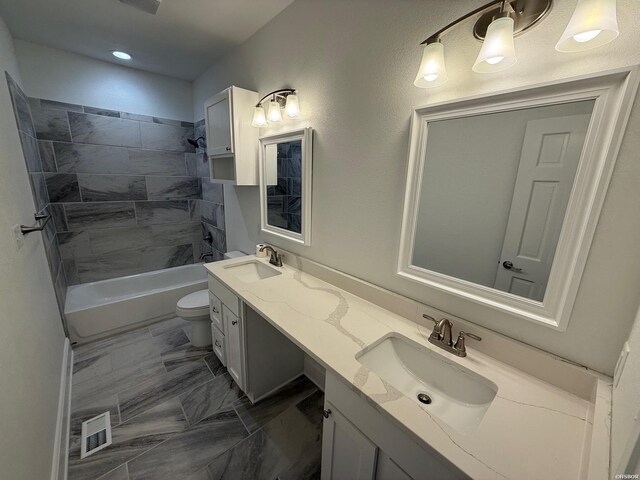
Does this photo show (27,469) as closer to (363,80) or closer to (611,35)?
(363,80)

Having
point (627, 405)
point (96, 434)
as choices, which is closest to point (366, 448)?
point (627, 405)

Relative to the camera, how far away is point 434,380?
1.01m

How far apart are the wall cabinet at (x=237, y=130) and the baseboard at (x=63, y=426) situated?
1720 mm

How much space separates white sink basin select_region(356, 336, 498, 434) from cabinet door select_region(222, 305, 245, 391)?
886 mm

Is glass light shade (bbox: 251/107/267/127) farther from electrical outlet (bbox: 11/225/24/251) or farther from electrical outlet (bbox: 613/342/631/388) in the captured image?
electrical outlet (bbox: 613/342/631/388)

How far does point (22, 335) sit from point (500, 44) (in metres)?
2.07

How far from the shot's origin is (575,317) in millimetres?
794

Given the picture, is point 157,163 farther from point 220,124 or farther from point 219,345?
point 219,345

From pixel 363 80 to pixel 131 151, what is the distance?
8.74 feet

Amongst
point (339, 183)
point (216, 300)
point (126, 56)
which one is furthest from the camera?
point (126, 56)

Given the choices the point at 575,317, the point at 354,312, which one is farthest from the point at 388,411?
the point at 575,317

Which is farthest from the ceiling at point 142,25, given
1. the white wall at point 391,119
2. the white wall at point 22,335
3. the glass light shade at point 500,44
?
the glass light shade at point 500,44

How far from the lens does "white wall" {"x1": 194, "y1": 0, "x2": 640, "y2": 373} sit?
709 mm

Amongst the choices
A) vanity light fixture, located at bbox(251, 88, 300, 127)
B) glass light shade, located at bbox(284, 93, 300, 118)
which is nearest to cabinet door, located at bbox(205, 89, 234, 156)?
vanity light fixture, located at bbox(251, 88, 300, 127)
